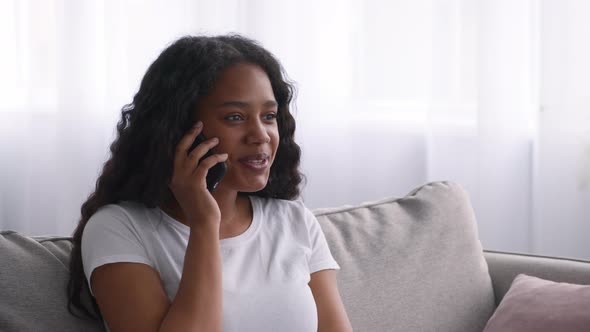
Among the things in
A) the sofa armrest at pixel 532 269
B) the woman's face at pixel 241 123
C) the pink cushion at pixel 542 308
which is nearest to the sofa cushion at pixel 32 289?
the woman's face at pixel 241 123

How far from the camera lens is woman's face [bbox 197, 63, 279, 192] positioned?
1504mm

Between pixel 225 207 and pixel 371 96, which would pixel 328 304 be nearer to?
pixel 225 207

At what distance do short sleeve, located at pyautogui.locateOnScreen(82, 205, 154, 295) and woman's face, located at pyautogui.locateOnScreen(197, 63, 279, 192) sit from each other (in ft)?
0.70

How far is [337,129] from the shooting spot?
3.46 meters

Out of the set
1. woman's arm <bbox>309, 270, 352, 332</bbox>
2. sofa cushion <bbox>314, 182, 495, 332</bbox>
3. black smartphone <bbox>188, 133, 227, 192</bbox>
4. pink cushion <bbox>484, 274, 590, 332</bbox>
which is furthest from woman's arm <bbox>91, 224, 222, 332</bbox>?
pink cushion <bbox>484, 274, 590, 332</bbox>

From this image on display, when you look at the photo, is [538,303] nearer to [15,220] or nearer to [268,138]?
[268,138]

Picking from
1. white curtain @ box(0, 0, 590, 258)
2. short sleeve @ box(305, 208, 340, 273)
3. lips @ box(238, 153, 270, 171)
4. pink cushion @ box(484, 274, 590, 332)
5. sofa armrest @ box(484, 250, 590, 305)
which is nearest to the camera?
lips @ box(238, 153, 270, 171)

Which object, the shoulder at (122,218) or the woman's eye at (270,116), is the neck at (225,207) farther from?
the woman's eye at (270,116)

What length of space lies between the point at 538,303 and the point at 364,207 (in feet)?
1.49

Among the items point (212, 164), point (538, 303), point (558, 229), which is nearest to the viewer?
point (212, 164)

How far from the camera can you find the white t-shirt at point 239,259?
4.58 ft

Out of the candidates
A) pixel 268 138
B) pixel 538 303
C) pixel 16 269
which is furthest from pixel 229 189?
pixel 538 303

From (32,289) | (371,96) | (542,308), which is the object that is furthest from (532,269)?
(371,96)

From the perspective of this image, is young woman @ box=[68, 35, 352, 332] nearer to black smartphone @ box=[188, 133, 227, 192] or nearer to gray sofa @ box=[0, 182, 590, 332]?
black smartphone @ box=[188, 133, 227, 192]
